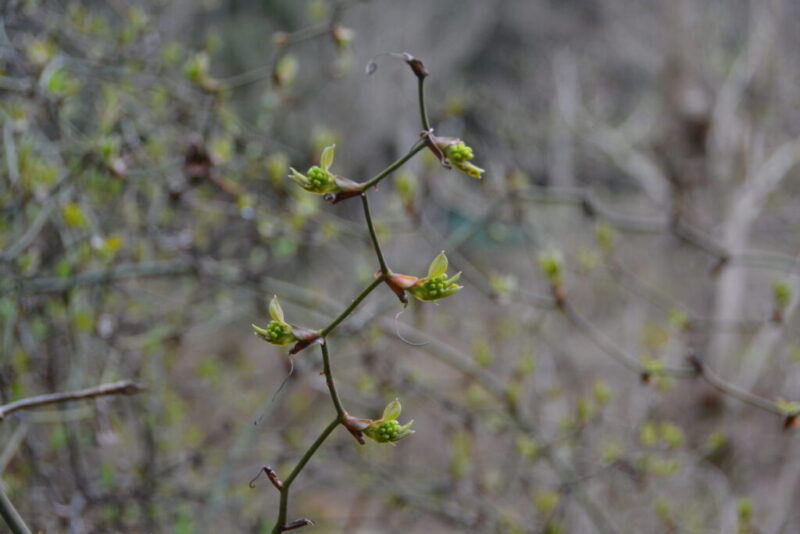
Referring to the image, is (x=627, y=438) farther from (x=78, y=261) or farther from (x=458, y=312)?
(x=78, y=261)

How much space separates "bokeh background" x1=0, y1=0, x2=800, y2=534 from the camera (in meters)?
1.95

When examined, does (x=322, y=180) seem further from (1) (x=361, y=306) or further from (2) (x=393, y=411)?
(1) (x=361, y=306)

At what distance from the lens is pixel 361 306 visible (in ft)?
8.95

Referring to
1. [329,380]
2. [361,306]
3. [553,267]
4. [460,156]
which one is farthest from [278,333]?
[361,306]

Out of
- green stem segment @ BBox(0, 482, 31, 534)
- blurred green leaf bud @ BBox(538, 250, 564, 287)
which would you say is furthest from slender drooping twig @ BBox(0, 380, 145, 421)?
blurred green leaf bud @ BBox(538, 250, 564, 287)

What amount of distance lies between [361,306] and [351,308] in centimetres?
199

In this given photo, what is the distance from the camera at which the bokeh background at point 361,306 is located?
1950mm

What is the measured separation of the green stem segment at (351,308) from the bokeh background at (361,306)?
0.08m

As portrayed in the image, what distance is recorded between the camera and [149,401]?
2.45 m

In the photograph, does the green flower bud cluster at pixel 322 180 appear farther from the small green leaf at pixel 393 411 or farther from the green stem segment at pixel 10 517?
the green stem segment at pixel 10 517

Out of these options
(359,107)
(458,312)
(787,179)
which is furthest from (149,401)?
(359,107)

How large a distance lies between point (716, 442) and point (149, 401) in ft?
6.01

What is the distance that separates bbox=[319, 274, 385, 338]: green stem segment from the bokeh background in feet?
0.27

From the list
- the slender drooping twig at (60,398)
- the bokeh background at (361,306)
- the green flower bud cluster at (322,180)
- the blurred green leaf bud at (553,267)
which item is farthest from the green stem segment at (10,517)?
the blurred green leaf bud at (553,267)
